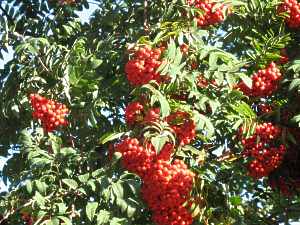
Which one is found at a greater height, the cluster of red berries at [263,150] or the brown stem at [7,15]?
the brown stem at [7,15]

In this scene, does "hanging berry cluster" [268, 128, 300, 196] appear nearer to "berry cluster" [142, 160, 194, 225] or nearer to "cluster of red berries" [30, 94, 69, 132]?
"berry cluster" [142, 160, 194, 225]

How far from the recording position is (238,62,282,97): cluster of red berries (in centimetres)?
416

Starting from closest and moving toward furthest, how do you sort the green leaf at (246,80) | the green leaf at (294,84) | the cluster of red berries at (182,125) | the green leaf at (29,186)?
the green leaf at (29,186) → the cluster of red berries at (182,125) → the green leaf at (246,80) → the green leaf at (294,84)

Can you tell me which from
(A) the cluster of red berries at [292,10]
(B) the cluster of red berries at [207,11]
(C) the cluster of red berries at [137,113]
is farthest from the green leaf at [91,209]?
(A) the cluster of red berries at [292,10]

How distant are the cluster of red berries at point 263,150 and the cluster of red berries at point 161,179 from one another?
2.45ft

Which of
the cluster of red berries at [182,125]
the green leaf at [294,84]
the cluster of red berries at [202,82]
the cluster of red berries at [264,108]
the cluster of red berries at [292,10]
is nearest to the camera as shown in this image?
the cluster of red berries at [182,125]

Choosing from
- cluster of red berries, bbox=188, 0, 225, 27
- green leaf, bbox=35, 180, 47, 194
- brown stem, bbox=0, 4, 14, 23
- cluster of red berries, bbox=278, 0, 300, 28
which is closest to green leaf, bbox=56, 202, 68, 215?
green leaf, bbox=35, 180, 47, 194

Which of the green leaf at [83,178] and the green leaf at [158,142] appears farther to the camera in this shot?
the green leaf at [83,178]

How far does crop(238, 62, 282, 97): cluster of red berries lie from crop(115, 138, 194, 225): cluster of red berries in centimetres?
89

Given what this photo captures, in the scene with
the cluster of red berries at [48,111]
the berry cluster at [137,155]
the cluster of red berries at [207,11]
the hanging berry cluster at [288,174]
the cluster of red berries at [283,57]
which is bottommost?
the berry cluster at [137,155]

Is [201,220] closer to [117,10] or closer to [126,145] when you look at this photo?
[126,145]

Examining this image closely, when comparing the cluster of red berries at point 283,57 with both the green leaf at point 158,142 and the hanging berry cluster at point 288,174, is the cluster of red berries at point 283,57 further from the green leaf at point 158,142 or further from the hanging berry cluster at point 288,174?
the green leaf at point 158,142

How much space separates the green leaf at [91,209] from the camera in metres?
3.38

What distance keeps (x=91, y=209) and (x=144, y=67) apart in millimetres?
876
